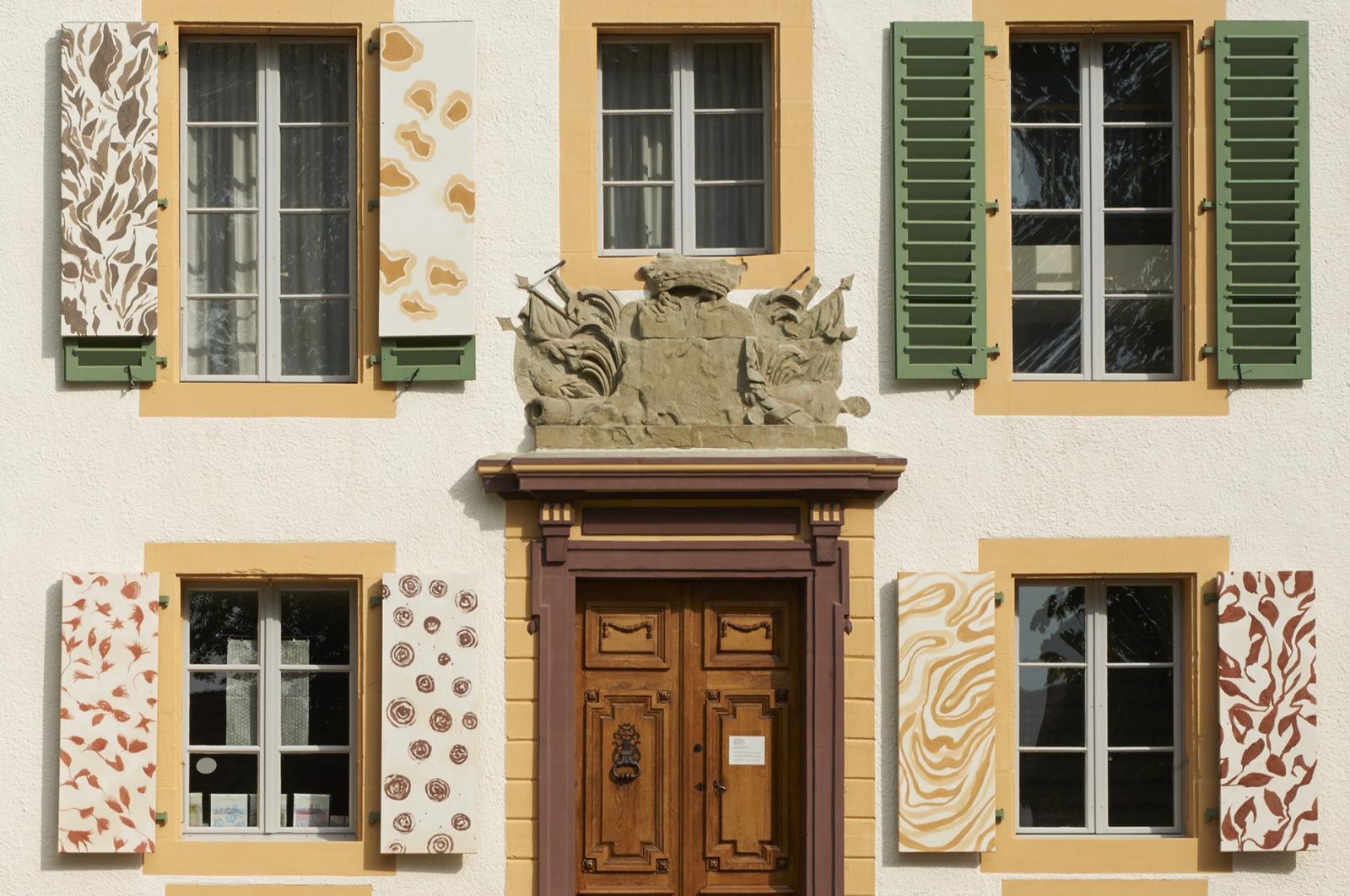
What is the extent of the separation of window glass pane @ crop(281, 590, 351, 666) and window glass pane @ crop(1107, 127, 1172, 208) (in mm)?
4522

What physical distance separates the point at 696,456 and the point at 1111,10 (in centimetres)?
337

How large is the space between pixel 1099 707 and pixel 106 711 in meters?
5.36

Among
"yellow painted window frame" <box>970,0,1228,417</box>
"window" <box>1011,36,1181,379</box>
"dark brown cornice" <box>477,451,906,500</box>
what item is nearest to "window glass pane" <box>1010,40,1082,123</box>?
"window" <box>1011,36,1181,379</box>

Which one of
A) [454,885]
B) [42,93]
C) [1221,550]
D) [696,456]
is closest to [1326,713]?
[1221,550]

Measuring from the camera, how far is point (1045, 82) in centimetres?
1006

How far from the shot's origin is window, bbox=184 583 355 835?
980cm

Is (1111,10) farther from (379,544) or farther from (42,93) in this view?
(42,93)

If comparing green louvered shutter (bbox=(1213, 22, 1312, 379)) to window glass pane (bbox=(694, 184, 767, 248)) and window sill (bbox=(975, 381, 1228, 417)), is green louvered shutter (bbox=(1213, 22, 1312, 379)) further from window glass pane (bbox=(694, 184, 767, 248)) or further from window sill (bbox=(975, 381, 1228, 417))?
window glass pane (bbox=(694, 184, 767, 248))

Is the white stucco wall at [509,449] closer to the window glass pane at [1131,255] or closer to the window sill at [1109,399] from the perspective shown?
the window sill at [1109,399]

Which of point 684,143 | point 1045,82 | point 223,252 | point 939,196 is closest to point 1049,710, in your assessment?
point 939,196

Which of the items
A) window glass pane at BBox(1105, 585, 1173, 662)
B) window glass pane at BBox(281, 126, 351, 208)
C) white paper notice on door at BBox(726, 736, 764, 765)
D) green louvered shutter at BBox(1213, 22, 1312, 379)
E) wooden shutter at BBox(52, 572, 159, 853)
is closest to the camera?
wooden shutter at BBox(52, 572, 159, 853)

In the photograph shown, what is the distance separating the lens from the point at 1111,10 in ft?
32.2

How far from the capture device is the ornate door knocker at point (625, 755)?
9.75 meters

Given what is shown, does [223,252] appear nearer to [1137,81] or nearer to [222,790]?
[222,790]
